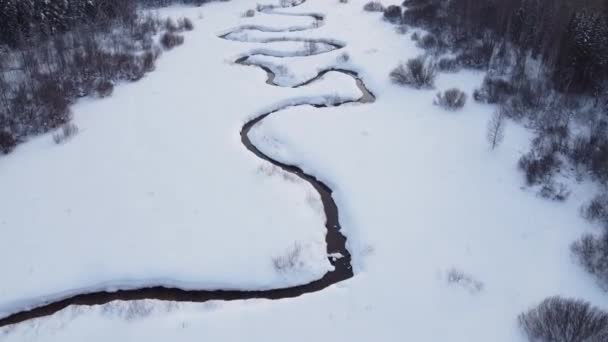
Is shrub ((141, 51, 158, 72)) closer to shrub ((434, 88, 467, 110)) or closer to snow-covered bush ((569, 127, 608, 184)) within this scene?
shrub ((434, 88, 467, 110))

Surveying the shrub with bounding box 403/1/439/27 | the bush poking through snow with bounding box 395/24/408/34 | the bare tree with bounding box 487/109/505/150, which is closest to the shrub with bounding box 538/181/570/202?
the bare tree with bounding box 487/109/505/150

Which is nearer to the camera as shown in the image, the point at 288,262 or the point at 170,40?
the point at 288,262

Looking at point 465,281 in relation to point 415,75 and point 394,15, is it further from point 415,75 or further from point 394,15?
point 394,15

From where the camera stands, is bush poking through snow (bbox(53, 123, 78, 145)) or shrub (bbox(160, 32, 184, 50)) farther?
shrub (bbox(160, 32, 184, 50))

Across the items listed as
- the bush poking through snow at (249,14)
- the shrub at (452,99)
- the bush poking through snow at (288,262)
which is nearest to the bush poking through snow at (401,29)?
the shrub at (452,99)

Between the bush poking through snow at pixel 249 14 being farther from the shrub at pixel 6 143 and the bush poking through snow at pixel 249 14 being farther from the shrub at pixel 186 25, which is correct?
the shrub at pixel 6 143

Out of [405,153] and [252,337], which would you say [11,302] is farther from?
[405,153]

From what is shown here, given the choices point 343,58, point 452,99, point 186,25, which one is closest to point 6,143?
point 343,58
